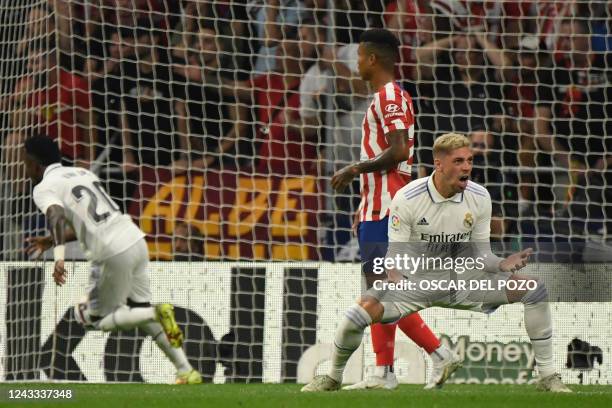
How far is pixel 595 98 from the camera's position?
11984 mm

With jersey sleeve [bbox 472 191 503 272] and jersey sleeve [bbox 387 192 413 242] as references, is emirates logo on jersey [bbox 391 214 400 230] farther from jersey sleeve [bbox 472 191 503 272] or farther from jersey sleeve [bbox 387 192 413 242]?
jersey sleeve [bbox 472 191 503 272]

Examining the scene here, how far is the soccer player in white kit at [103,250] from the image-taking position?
29.8 feet

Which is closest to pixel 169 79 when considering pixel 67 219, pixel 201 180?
pixel 201 180

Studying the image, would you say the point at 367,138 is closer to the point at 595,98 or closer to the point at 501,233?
the point at 501,233

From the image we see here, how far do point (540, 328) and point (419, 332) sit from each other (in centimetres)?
83

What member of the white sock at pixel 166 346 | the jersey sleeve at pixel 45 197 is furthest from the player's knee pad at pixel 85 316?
the jersey sleeve at pixel 45 197

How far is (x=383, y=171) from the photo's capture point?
827 centimetres

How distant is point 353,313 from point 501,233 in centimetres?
389

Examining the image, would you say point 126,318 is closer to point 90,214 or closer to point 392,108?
point 90,214

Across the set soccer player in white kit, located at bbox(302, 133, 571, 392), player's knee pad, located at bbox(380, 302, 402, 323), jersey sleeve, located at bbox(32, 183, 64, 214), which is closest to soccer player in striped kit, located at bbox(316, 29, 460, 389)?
soccer player in white kit, located at bbox(302, 133, 571, 392)

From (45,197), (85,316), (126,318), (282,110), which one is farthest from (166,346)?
(282,110)

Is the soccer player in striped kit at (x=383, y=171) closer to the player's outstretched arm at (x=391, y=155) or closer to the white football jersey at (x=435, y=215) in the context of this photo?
the player's outstretched arm at (x=391, y=155)

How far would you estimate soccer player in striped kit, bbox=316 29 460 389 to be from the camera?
806 centimetres

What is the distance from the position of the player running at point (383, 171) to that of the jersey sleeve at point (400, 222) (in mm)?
374
